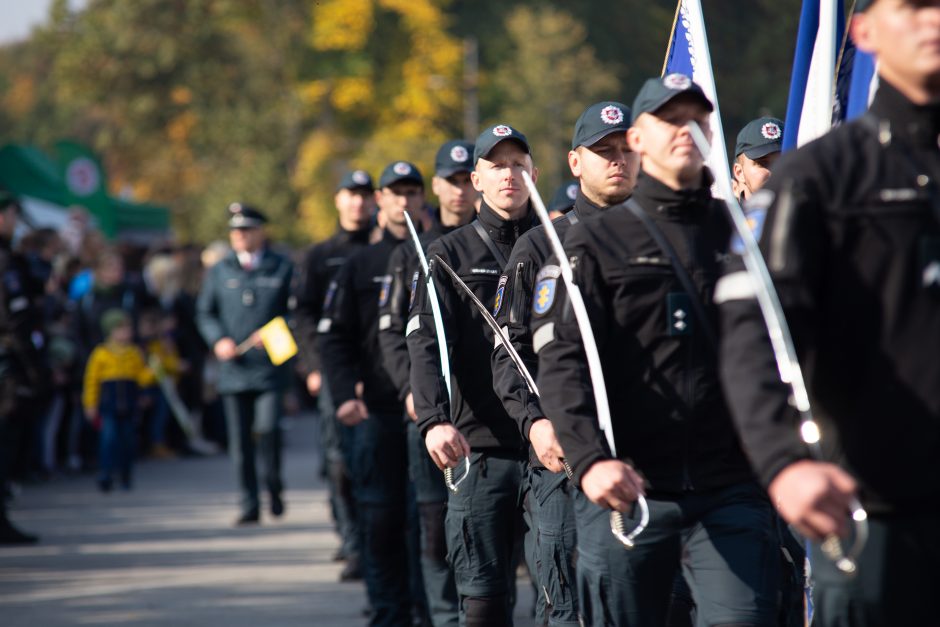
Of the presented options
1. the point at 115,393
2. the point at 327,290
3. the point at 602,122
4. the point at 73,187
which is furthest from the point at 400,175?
the point at 73,187

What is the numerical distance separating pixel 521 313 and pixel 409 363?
5.47 ft

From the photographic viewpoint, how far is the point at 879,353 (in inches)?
144

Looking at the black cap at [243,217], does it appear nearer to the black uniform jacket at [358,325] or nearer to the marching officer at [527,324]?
the black uniform jacket at [358,325]

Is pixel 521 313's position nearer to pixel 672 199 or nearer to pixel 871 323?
pixel 672 199

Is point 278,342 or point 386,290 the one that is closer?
point 386,290

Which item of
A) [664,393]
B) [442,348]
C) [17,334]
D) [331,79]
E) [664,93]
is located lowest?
[664,393]

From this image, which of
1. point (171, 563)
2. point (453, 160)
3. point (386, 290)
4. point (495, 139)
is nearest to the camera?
point (495, 139)

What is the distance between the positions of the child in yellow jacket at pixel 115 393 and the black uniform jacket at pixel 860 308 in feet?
40.3

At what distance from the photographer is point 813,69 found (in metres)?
6.68

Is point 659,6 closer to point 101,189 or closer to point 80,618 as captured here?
point 101,189

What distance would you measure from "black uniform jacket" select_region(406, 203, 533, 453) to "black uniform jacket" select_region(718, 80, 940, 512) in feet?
10.2

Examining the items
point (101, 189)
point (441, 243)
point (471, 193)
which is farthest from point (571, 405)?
point (101, 189)

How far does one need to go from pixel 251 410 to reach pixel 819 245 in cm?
1003

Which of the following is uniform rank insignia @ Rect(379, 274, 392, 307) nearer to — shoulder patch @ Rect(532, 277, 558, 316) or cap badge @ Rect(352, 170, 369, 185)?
cap badge @ Rect(352, 170, 369, 185)
